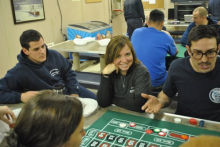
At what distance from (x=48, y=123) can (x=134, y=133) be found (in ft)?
2.25

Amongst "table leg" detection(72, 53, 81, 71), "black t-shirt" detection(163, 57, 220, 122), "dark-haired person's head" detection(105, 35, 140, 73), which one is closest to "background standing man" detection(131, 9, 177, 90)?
"dark-haired person's head" detection(105, 35, 140, 73)

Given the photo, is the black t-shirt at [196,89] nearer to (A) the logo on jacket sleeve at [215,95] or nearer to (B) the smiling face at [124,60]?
(A) the logo on jacket sleeve at [215,95]

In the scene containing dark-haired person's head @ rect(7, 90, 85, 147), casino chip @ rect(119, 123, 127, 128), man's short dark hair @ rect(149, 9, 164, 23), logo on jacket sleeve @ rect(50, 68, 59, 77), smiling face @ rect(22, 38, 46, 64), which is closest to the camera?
dark-haired person's head @ rect(7, 90, 85, 147)

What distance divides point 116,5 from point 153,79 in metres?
5.28

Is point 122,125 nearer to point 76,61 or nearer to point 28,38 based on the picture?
point 28,38

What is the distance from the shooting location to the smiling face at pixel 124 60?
186cm

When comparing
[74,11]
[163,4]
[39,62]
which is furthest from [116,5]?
[39,62]

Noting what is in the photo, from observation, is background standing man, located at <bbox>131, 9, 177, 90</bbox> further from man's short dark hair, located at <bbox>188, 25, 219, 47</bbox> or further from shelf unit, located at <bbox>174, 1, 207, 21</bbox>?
shelf unit, located at <bbox>174, 1, 207, 21</bbox>

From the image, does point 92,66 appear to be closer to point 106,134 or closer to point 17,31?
point 17,31

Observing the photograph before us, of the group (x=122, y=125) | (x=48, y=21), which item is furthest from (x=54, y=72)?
(x=48, y=21)

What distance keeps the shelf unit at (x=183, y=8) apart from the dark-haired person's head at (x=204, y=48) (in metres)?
5.56

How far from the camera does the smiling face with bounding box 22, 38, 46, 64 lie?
2.18 metres

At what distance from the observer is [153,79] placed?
291 centimetres

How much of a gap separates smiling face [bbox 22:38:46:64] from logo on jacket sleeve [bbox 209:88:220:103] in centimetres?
157
